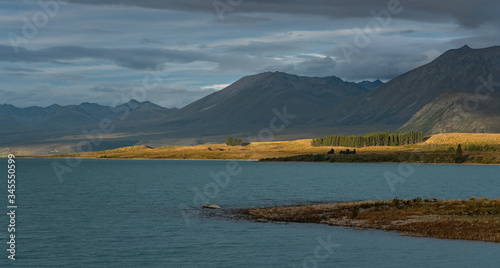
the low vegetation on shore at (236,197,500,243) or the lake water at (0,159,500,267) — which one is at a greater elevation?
the low vegetation on shore at (236,197,500,243)

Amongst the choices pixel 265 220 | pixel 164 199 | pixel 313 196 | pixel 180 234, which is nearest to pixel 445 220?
pixel 265 220

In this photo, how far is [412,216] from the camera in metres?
61.9

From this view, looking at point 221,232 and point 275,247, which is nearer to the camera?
point 275,247

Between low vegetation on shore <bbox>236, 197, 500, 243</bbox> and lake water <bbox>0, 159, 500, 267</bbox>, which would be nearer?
lake water <bbox>0, 159, 500, 267</bbox>

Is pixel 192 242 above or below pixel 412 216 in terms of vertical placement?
below

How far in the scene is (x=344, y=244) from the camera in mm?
50562

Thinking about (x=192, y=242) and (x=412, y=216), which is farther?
(x=412, y=216)

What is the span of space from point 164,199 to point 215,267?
5100cm

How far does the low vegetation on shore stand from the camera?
53906 millimetres

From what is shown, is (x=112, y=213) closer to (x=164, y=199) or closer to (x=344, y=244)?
(x=164, y=199)

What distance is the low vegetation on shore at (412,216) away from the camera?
53.9 meters

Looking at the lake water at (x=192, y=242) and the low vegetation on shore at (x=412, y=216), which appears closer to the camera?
the lake water at (x=192, y=242)

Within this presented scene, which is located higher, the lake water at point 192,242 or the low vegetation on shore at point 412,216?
the low vegetation on shore at point 412,216

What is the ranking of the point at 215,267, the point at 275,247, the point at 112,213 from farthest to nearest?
the point at 112,213 → the point at 275,247 → the point at 215,267
